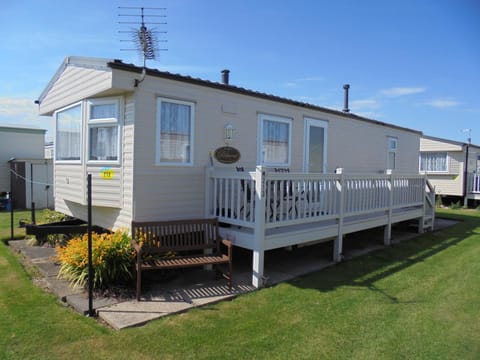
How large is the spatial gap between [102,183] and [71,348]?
3223 millimetres

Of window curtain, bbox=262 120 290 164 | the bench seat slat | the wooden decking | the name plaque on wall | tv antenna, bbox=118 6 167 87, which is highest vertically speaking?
tv antenna, bbox=118 6 167 87

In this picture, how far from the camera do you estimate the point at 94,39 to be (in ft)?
22.1

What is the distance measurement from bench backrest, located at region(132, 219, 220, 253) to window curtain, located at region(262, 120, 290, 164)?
2.40m

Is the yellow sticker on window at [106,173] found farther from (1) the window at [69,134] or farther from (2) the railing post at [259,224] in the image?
(2) the railing post at [259,224]

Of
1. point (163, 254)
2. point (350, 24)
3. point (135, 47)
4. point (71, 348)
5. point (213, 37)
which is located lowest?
point (71, 348)

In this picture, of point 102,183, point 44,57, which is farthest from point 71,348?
point 44,57

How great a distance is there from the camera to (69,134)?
693cm

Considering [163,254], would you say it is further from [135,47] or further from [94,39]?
[94,39]

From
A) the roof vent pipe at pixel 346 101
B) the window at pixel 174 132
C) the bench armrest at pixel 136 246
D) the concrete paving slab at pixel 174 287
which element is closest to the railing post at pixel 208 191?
the window at pixel 174 132

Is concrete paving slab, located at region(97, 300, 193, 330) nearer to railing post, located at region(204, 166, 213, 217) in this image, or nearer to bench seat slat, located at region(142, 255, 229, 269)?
bench seat slat, located at region(142, 255, 229, 269)

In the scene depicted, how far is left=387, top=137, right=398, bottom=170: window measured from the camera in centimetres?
1123

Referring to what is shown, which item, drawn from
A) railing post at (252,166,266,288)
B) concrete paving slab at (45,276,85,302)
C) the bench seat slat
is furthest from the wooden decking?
concrete paving slab at (45,276,85,302)

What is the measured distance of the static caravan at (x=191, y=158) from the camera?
5383mm

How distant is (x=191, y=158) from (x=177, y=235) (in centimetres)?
139
